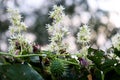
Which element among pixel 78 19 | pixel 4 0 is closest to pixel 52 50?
pixel 4 0

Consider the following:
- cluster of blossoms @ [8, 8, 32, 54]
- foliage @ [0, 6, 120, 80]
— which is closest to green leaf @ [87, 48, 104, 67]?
foliage @ [0, 6, 120, 80]

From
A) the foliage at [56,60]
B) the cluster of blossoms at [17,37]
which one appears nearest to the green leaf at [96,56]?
the foliage at [56,60]

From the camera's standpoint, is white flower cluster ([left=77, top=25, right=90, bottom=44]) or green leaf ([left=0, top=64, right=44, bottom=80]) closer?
green leaf ([left=0, top=64, right=44, bottom=80])

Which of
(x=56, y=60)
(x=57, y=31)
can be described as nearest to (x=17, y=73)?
(x=56, y=60)

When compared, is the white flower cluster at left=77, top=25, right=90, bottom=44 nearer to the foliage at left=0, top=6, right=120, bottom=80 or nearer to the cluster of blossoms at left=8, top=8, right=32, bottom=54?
the foliage at left=0, top=6, right=120, bottom=80

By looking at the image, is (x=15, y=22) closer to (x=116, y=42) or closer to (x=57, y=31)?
(x=57, y=31)

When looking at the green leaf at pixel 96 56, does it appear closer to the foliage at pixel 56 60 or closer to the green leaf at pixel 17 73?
the foliage at pixel 56 60

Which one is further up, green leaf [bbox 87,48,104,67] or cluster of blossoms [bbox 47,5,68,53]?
cluster of blossoms [bbox 47,5,68,53]
